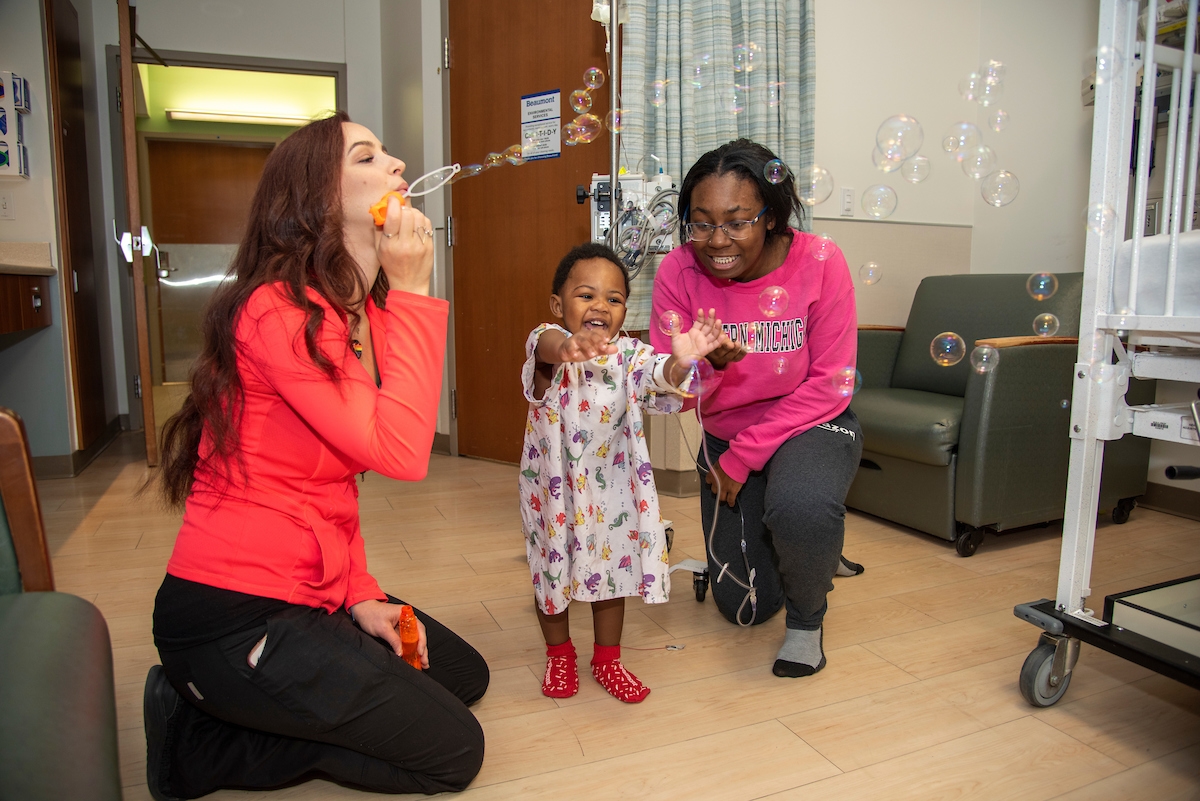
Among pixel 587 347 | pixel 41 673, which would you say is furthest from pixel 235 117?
pixel 41 673

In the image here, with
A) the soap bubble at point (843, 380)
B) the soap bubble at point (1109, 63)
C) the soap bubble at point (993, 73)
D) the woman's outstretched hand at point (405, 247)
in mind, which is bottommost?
the soap bubble at point (843, 380)

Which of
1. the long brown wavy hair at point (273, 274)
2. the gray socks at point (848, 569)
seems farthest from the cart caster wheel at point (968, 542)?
the long brown wavy hair at point (273, 274)

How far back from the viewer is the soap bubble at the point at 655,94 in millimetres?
2771

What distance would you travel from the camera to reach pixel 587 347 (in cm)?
124

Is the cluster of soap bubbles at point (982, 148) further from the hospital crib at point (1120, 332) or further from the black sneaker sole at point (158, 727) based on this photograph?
the black sneaker sole at point (158, 727)

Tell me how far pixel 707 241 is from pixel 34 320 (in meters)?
3.07

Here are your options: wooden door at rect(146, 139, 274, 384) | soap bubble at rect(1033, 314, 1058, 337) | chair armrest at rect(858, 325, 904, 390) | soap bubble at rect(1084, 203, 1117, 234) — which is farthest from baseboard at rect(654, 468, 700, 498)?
wooden door at rect(146, 139, 274, 384)

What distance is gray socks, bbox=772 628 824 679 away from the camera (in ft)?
5.49

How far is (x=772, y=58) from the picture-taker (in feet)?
9.57

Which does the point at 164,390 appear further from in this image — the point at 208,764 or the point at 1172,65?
the point at 1172,65

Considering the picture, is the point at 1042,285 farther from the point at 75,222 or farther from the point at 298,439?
the point at 75,222

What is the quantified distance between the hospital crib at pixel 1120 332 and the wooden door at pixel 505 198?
6.59ft

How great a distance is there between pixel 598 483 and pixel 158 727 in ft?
2.81

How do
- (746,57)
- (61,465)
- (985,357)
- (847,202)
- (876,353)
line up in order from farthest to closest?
(61,465)
(847,202)
(876,353)
(746,57)
(985,357)
